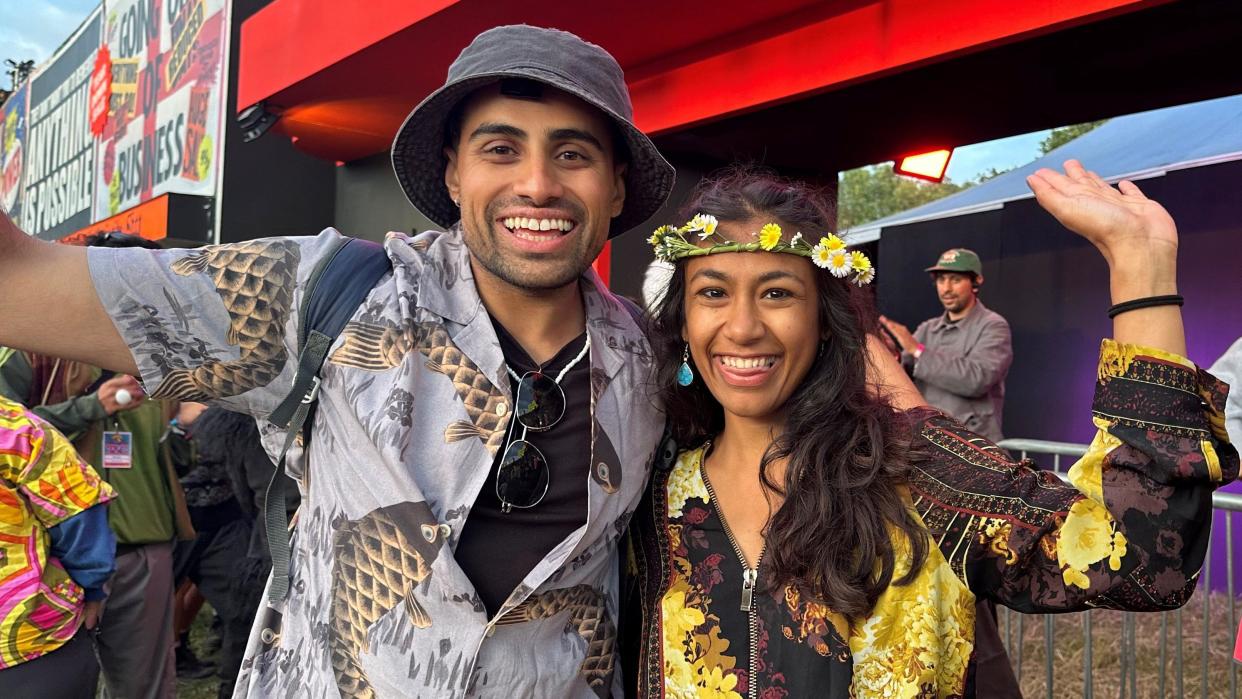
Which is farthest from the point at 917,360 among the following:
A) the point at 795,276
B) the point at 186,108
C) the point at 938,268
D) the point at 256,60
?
the point at 186,108

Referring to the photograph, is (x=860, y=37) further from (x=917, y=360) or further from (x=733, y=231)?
(x=733, y=231)

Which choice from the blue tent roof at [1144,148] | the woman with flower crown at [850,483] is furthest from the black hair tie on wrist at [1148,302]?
the blue tent roof at [1144,148]

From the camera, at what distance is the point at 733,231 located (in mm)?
1954

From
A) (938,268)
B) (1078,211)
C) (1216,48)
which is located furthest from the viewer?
(938,268)

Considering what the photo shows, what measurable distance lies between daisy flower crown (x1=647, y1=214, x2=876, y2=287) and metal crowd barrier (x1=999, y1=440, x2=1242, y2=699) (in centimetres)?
152

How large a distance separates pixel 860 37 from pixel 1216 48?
5.74 ft

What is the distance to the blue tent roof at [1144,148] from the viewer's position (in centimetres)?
737

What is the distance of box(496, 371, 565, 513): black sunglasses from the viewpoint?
1.76 metres

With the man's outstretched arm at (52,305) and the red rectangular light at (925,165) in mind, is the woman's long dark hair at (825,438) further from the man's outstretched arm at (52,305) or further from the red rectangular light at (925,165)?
the red rectangular light at (925,165)

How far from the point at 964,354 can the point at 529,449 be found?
4.94 m

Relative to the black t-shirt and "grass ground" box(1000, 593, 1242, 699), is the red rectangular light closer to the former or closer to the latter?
"grass ground" box(1000, 593, 1242, 699)

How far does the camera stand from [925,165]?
21.9ft

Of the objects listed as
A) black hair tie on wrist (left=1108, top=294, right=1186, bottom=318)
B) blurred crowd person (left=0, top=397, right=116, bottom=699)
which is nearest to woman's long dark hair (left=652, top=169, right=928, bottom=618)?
black hair tie on wrist (left=1108, top=294, right=1186, bottom=318)

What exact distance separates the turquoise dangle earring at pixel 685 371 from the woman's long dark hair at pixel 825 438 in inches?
1.0
